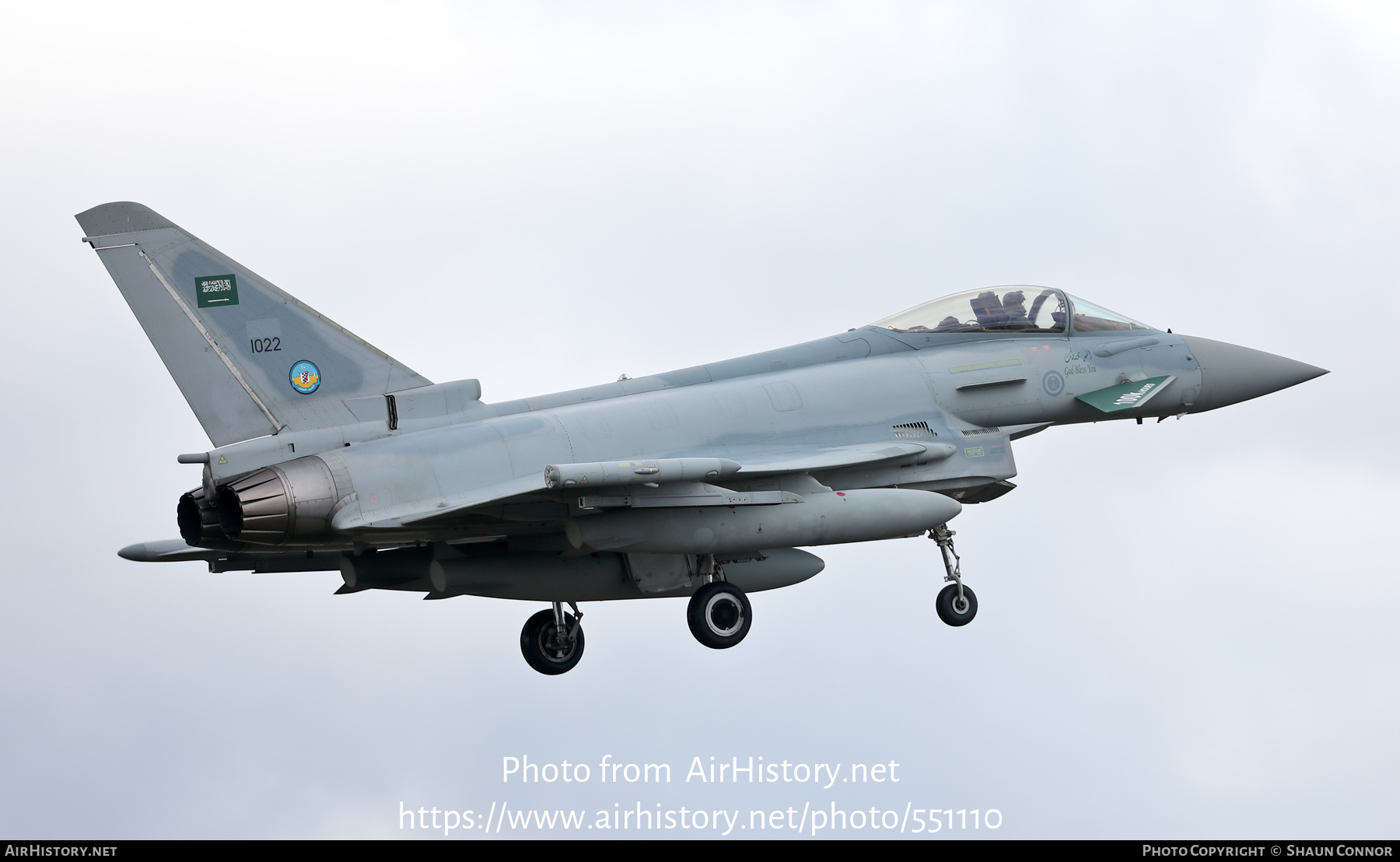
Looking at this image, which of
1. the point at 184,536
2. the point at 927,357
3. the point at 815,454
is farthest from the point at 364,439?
the point at 927,357

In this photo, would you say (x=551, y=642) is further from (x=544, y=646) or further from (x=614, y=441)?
(x=614, y=441)

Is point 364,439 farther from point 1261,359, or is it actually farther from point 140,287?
point 1261,359

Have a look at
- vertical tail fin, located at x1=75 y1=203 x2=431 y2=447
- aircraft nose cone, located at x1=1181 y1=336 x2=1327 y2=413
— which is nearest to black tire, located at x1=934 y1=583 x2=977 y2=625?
aircraft nose cone, located at x1=1181 y1=336 x2=1327 y2=413

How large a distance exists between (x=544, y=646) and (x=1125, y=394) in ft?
21.1

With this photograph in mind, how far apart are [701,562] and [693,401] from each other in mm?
1475

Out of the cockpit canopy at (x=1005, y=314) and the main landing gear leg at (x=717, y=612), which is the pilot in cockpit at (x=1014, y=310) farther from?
the main landing gear leg at (x=717, y=612)

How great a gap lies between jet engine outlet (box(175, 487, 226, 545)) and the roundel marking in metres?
1.19

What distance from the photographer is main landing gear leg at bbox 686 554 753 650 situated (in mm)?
15555

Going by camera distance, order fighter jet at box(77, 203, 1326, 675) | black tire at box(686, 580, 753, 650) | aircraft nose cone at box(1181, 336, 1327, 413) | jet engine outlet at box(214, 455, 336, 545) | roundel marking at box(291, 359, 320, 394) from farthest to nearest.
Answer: aircraft nose cone at box(1181, 336, 1327, 413) < black tire at box(686, 580, 753, 650) < roundel marking at box(291, 359, 320, 394) < fighter jet at box(77, 203, 1326, 675) < jet engine outlet at box(214, 455, 336, 545)

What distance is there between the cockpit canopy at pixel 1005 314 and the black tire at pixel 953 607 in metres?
2.63

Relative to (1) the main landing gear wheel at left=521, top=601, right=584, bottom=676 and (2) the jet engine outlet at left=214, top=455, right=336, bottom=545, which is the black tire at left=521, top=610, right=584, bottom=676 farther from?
(2) the jet engine outlet at left=214, top=455, right=336, bottom=545

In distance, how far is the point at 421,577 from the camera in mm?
16047

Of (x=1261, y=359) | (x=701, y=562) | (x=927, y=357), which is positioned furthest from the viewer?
(x=1261, y=359)

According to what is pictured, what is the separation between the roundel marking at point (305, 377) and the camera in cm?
1470
